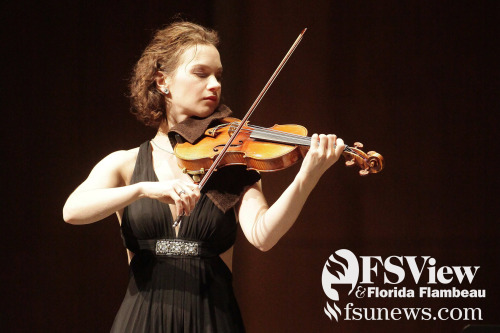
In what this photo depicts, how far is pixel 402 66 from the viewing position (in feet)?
8.11

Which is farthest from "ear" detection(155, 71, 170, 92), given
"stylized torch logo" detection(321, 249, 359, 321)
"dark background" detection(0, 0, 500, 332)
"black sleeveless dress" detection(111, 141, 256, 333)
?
"stylized torch logo" detection(321, 249, 359, 321)

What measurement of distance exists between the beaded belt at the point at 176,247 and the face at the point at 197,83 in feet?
1.11

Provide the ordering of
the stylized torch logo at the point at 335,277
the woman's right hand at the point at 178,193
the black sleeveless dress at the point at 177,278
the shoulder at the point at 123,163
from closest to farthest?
1. the woman's right hand at the point at 178,193
2. the black sleeveless dress at the point at 177,278
3. the shoulder at the point at 123,163
4. the stylized torch logo at the point at 335,277

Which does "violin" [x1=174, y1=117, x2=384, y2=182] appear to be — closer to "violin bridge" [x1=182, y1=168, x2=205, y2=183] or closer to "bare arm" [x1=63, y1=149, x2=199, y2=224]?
"violin bridge" [x1=182, y1=168, x2=205, y2=183]

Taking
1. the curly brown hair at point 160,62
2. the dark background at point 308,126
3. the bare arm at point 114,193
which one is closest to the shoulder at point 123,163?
the bare arm at point 114,193

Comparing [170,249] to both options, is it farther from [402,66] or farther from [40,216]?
[402,66]

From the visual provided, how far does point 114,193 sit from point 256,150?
0.34m

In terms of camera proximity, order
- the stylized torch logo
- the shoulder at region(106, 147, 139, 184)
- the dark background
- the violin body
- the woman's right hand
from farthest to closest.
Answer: the stylized torch logo → the dark background → the shoulder at region(106, 147, 139, 184) → the violin body → the woman's right hand

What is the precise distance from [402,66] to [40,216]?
144 cm

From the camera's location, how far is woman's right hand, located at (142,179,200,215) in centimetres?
135

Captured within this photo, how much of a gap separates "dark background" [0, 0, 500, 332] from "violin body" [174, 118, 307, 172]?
0.91 m

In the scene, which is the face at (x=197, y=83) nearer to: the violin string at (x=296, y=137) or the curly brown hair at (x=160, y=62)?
the curly brown hair at (x=160, y=62)

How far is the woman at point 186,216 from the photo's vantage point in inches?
60.1

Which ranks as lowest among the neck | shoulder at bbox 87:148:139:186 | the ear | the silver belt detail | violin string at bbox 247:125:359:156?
the silver belt detail
